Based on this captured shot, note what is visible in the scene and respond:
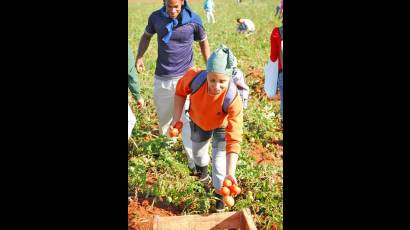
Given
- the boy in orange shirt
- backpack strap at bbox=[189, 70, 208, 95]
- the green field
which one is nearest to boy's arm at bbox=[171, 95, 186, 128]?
the boy in orange shirt

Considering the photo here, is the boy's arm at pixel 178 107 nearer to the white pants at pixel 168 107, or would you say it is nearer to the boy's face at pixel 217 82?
the white pants at pixel 168 107

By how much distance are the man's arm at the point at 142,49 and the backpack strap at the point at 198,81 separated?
0.36 m

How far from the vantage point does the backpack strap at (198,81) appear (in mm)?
3264

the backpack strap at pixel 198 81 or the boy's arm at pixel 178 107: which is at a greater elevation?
the backpack strap at pixel 198 81

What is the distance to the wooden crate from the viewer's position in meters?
3.31

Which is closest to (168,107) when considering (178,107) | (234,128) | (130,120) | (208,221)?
(178,107)

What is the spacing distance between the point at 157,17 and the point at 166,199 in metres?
1.07

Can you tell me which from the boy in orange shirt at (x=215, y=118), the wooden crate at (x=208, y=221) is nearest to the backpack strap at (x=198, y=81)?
the boy in orange shirt at (x=215, y=118)

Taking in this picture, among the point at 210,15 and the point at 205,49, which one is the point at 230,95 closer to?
the point at 205,49

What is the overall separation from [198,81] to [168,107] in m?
0.33

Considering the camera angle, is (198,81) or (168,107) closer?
(198,81)

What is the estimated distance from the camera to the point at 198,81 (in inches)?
129
